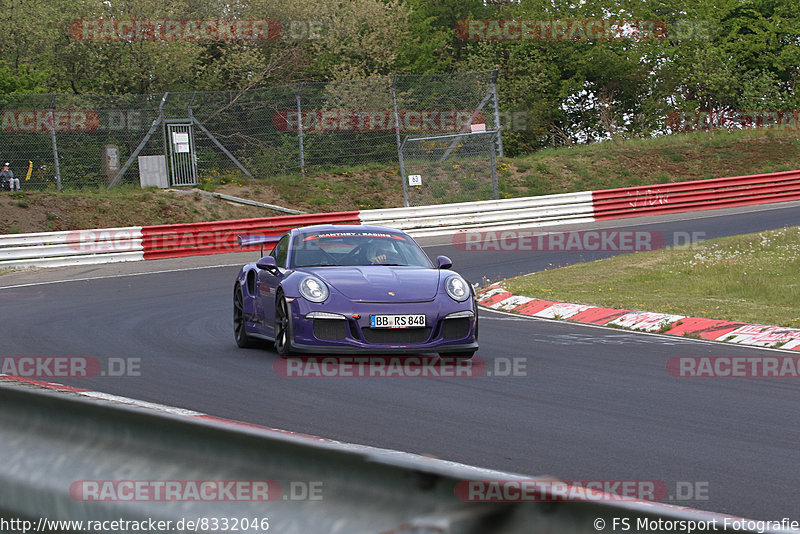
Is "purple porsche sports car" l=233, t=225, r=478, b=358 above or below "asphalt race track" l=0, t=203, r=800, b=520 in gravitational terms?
above

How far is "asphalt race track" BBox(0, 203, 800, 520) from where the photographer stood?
5.20 metres

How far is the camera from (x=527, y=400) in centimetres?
719

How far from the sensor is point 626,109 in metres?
49.3

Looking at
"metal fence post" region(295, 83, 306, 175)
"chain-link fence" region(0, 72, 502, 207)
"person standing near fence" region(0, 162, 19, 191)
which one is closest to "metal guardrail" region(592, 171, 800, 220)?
"chain-link fence" region(0, 72, 502, 207)

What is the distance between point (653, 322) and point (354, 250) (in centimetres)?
382

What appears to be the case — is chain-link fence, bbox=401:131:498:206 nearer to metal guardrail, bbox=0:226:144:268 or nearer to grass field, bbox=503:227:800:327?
metal guardrail, bbox=0:226:144:268

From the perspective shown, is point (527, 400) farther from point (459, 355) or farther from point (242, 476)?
point (242, 476)

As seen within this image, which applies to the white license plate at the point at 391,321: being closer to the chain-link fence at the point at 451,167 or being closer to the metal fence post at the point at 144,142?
the chain-link fence at the point at 451,167

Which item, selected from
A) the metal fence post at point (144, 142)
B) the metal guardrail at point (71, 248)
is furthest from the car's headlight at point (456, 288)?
the metal fence post at point (144, 142)

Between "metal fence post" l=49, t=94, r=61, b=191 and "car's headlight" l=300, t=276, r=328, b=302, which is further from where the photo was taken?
"metal fence post" l=49, t=94, r=61, b=191

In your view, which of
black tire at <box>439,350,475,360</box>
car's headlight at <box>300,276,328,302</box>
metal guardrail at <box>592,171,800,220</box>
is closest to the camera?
car's headlight at <box>300,276,328,302</box>

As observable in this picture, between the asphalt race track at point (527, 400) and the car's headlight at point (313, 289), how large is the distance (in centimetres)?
77

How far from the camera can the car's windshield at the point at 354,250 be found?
32.9ft

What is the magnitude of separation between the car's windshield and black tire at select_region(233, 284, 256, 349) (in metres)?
0.91
